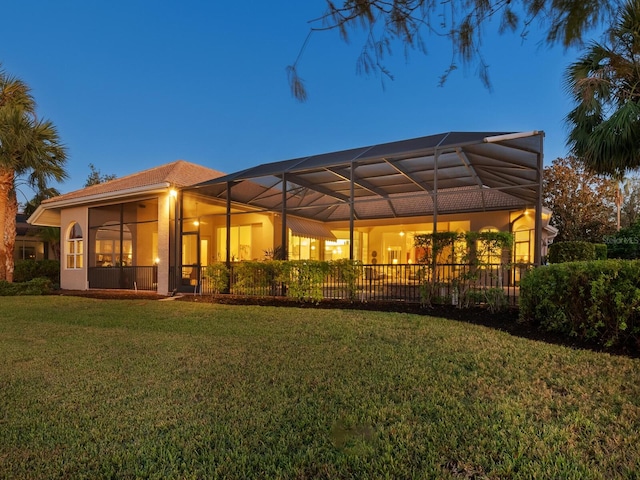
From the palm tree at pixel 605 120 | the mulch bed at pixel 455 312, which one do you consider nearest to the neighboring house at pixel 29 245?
the mulch bed at pixel 455 312

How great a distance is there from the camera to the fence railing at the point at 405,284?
27.4 ft

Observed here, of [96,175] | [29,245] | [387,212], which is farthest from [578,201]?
[96,175]

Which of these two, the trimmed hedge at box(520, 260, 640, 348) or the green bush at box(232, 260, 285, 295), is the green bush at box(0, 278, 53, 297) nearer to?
the green bush at box(232, 260, 285, 295)

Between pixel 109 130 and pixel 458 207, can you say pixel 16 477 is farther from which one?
pixel 109 130

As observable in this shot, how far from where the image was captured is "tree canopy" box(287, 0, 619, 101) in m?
3.41

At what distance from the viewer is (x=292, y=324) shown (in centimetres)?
711

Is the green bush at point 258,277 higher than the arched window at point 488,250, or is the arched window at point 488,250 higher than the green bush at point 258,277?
the arched window at point 488,250

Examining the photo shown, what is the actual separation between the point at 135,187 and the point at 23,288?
20.5ft

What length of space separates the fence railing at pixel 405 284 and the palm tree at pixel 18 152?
8334 millimetres

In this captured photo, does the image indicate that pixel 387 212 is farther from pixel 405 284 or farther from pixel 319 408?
pixel 319 408

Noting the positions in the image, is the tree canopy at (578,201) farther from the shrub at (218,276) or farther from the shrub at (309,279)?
the shrub at (218,276)

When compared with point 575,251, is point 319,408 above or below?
below

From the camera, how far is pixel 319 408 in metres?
3.24

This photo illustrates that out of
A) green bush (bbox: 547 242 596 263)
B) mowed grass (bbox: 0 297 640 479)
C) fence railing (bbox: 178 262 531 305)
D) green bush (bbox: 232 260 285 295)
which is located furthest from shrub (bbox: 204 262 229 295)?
green bush (bbox: 547 242 596 263)
